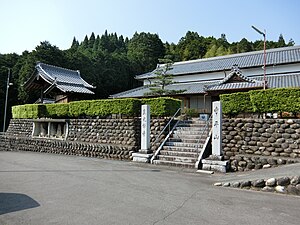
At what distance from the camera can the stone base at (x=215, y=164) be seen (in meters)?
8.87

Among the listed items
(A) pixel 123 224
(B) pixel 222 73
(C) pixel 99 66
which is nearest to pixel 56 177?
(A) pixel 123 224

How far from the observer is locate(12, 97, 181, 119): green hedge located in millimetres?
12531

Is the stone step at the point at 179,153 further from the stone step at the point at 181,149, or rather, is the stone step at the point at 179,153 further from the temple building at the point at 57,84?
the temple building at the point at 57,84

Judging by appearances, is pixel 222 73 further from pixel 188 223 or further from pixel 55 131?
pixel 188 223

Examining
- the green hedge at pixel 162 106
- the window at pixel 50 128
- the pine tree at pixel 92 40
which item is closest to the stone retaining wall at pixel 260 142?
the green hedge at pixel 162 106

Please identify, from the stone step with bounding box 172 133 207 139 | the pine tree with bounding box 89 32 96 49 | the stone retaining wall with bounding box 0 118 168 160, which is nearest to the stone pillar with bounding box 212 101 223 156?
the stone step with bounding box 172 133 207 139

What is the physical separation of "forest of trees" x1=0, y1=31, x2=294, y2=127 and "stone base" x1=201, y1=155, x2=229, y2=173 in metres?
16.9

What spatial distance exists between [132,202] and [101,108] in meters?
9.84

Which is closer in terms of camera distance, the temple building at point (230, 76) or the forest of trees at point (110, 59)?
the temple building at point (230, 76)

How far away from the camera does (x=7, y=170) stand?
8.81 meters

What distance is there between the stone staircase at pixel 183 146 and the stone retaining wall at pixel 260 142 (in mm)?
1279

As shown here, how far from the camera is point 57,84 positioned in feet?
58.7

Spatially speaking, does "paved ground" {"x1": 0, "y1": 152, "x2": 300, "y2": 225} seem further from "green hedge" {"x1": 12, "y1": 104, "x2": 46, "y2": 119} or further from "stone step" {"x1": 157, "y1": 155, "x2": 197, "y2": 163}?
"green hedge" {"x1": 12, "y1": 104, "x2": 46, "y2": 119}

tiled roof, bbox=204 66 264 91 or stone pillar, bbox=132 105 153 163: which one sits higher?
tiled roof, bbox=204 66 264 91
